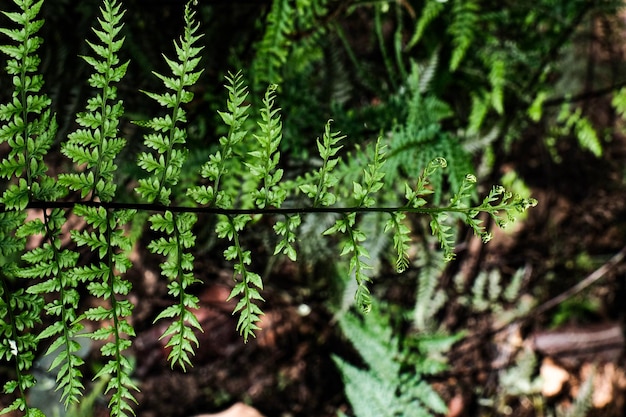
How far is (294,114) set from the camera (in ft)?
6.96

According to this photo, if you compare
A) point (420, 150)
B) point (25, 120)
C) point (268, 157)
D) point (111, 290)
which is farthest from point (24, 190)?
point (420, 150)

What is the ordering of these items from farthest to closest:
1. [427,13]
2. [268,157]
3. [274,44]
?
[427,13]
[274,44]
[268,157]

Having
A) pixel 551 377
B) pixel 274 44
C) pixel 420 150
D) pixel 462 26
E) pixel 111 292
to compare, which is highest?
pixel 462 26

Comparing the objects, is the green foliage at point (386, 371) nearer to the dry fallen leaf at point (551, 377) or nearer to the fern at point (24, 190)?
the dry fallen leaf at point (551, 377)

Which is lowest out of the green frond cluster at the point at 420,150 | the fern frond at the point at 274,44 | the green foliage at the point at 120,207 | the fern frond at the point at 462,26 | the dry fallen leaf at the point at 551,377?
the dry fallen leaf at the point at 551,377

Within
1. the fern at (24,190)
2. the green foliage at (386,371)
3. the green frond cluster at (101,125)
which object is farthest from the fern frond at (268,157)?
the green foliage at (386,371)

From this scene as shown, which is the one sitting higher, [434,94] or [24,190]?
[434,94]

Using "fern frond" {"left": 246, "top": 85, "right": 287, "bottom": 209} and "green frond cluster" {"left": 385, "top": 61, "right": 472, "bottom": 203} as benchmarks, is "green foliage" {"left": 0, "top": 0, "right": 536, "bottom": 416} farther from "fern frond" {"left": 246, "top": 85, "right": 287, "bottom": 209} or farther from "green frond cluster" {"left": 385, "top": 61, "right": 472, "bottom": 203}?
"green frond cluster" {"left": 385, "top": 61, "right": 472, "bottom": 203}

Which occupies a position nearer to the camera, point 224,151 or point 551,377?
point 224,151

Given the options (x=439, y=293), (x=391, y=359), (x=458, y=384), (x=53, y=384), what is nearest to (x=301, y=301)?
(x=391, y=359)

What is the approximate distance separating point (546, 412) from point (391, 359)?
124 cm

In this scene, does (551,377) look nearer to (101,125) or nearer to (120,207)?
(120,207)

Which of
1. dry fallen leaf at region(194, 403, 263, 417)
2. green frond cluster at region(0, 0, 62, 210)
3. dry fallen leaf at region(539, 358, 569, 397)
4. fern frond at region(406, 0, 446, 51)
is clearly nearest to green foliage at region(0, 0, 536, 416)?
green frond cluster at region(0, 0, 62, 210)

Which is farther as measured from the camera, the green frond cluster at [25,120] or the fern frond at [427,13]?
the fern frond at [427,13]
